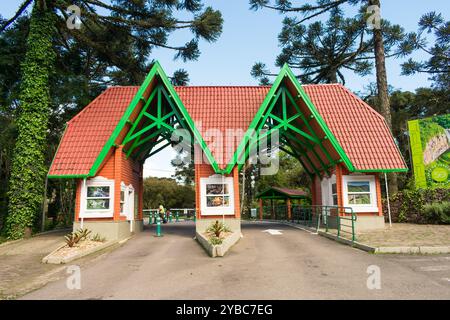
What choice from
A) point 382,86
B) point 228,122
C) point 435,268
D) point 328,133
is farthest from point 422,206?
point 228,122

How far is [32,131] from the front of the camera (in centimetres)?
1673

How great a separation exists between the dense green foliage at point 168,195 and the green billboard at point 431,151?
37025 mm

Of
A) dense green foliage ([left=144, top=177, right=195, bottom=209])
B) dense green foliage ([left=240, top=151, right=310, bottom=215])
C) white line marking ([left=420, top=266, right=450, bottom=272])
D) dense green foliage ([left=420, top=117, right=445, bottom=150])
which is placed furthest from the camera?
dense green foliage ([left=144, top=177, right=195, bottom=209])

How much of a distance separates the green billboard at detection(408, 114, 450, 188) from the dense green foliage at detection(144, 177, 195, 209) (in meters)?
37.0

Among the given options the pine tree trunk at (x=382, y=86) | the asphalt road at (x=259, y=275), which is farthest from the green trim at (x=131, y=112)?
the pine tree trunk at (x=382, y=86)

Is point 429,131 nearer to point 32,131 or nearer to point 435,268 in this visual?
point 435,268

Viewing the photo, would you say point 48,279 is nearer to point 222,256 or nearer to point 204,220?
point 222,256

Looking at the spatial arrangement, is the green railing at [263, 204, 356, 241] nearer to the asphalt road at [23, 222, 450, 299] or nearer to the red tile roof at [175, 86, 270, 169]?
the asphalt road at [23, 222, 450, 299]

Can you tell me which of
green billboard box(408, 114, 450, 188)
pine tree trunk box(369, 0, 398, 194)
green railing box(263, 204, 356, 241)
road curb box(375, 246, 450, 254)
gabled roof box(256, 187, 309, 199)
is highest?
pine tree trunk box(369, 0, 398, 194)

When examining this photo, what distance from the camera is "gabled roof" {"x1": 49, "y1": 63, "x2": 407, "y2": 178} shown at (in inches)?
607

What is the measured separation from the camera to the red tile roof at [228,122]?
51.9ft

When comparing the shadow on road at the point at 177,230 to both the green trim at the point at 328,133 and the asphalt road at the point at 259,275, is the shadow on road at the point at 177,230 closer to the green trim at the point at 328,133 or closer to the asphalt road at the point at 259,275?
the asphalt road at the point at 259,275

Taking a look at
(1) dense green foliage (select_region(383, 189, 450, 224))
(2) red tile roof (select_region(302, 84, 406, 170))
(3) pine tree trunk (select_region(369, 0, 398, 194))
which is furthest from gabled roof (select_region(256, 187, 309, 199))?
(2) red tile roof (select_region(302, 84, 406, 170))
